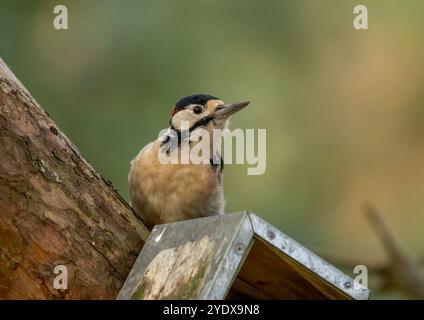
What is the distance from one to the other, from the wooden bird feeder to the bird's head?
979mm

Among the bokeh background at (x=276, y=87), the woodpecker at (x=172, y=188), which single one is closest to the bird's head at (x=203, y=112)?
the woodpecker at (x=172, y=188)

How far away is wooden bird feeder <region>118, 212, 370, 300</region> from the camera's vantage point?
2.98 meters

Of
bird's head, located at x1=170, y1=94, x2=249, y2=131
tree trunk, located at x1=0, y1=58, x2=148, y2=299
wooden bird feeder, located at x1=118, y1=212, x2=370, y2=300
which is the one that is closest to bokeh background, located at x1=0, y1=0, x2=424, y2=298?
bird's head, located at x1=170, y1=94, x2=249, y2=131

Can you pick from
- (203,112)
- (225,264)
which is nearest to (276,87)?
(203,112)

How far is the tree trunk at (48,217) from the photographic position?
3.38m

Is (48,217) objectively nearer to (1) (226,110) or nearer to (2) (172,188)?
(2) (172,188)

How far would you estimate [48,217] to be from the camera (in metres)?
3.41

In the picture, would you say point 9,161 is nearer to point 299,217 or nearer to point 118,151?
point 118,151

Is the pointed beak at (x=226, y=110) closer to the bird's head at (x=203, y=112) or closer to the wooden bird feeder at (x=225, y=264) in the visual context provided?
the bird's head at (x=203, y=112)

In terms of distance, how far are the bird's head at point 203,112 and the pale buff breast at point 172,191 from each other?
305 mm

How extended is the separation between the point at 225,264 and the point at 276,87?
5441 mm

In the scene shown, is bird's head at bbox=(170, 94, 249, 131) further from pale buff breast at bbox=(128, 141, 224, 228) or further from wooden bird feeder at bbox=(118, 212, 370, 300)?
wooden bird feeder at bbox=(118, 212, 370, 300)
